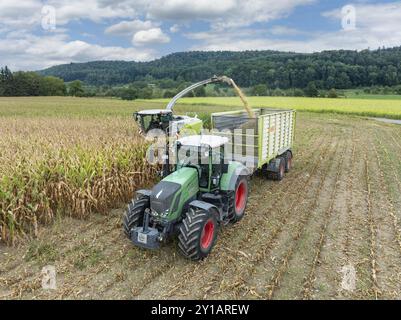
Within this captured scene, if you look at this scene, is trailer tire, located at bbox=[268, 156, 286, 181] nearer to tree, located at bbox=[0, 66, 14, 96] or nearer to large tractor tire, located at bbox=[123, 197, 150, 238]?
large tractor tire, located at bbox=[123, 197, 150, 238]

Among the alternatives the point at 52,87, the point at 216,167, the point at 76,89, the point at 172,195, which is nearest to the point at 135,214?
the point at 172,195

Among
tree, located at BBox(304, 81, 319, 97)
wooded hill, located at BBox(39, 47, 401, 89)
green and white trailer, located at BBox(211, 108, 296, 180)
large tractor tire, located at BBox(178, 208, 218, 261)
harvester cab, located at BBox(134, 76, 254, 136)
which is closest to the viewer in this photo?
large tractor tire, located at BBox(178, 208, 218, 261)

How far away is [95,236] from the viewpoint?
5812 mm

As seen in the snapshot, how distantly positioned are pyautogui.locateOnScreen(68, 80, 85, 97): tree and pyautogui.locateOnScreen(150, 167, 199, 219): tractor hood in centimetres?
5948

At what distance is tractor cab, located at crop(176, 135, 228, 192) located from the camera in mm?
5473

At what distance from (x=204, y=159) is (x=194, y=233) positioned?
137cm

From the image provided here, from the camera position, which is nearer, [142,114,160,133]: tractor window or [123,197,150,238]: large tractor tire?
[123,197,150,238]: large tractor tire

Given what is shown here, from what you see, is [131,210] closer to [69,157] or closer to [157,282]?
[157,282]

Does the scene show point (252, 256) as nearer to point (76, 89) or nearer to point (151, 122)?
point (151, 122)

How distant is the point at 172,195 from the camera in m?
4.81

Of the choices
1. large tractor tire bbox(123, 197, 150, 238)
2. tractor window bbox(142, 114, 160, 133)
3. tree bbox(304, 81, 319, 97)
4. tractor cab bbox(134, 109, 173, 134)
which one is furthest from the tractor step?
tree bbox(304, 81, 319, 97)

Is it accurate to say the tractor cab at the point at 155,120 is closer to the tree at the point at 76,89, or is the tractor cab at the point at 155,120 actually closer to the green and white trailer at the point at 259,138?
the green and white trailer at the point at 259,138
